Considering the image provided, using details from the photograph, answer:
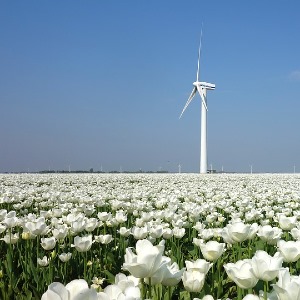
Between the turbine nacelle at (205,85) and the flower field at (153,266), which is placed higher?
the turbine nacelle at (205,85)

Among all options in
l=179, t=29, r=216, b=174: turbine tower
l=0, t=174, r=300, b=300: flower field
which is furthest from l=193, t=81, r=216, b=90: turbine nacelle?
l=0, t=174, r=300, b=300: flower field

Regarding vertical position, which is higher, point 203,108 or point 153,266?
point 203,108

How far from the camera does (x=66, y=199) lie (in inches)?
402

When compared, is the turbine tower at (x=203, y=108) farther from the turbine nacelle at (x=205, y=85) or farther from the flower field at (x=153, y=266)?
the flower field at (x=153, y=266)

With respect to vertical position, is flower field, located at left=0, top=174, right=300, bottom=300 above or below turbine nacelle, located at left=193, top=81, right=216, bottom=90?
below

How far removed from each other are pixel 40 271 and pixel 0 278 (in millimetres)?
408

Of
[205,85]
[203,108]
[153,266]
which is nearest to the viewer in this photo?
[153,266]

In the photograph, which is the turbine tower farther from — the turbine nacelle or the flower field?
the flower field

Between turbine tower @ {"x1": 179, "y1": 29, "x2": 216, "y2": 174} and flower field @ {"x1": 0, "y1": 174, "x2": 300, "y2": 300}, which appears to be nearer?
flower field @ {"x1": 0, "y1": 174, "x2": 300, "y2": 300}

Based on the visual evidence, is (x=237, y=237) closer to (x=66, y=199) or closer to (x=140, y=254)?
(x=140, y=254)

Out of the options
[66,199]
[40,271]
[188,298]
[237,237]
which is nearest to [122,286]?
[188,298]

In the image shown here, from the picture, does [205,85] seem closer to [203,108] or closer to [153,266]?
[203,108]

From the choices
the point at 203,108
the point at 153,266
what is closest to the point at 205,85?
the point at 203,108

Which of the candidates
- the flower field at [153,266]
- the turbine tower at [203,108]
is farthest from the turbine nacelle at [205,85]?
the flower field at [153,266]
